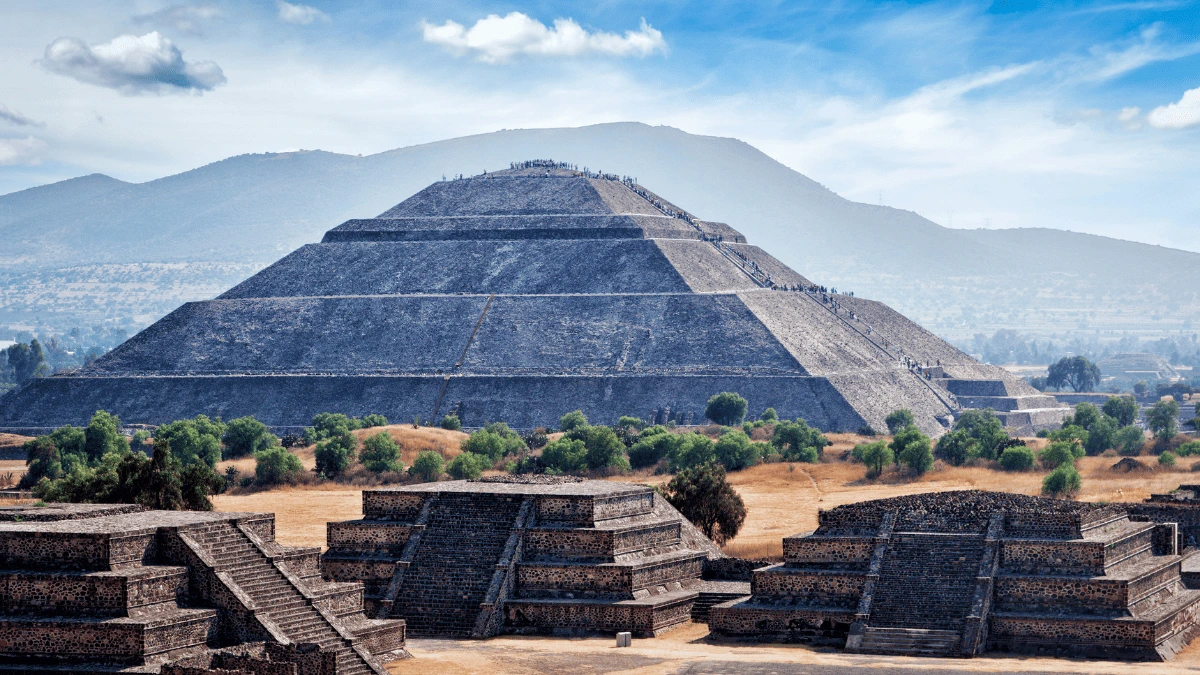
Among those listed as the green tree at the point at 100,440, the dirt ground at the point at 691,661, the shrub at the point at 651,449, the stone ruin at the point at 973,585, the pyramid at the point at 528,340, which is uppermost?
the pyramid at the point at 528,340

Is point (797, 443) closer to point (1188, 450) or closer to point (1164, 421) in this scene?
point (1188, 450)

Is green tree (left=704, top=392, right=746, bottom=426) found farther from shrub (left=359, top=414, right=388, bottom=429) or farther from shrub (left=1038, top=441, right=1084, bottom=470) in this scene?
shrub (left=1038, top=441, right=1084, bottom=470)

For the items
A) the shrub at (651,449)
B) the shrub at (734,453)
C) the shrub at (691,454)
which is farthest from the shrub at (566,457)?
the shrub at (734,453)

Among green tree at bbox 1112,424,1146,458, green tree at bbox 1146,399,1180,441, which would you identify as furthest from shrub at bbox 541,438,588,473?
green tree at bbox 1146,399,1180,441

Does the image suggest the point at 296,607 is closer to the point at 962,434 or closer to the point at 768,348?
the point at 962,434

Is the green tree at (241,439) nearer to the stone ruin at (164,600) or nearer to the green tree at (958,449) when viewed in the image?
the green tree at (958,449)

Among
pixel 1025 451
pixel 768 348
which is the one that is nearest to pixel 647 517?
pixel 1025 451
